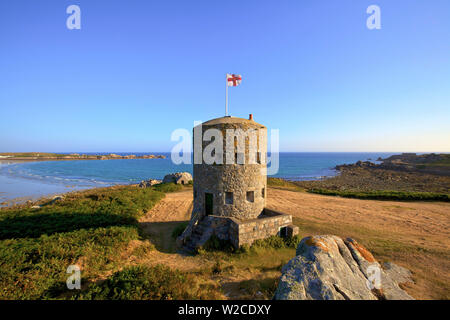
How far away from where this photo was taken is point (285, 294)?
5.48 m

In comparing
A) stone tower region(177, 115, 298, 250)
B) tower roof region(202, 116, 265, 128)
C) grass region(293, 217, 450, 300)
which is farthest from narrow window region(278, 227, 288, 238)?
tower roof region(202, 116, 265, 128)

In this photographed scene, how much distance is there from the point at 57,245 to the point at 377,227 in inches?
905

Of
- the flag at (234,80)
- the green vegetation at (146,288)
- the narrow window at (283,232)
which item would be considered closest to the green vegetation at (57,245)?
the green vegetation at (146,288)

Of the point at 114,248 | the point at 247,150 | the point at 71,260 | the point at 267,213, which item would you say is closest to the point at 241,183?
the point at 247,150

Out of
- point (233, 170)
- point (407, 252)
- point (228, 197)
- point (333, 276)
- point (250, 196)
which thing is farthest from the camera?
point (250, 196)

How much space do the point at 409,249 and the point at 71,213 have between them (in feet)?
86.3

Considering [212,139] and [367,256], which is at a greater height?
[212,139]

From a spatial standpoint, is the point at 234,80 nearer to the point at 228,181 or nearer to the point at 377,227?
the point at 228,181

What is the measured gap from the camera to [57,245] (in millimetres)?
10586

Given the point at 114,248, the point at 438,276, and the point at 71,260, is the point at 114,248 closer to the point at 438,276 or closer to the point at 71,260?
the point at 71,260

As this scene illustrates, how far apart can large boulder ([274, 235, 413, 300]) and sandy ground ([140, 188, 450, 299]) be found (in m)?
2.08

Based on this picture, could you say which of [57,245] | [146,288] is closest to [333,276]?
[146,288]

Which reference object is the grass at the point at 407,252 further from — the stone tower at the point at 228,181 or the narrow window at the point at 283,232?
the stone tower at the point at 228,181

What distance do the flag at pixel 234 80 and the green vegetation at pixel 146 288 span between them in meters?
11.5
